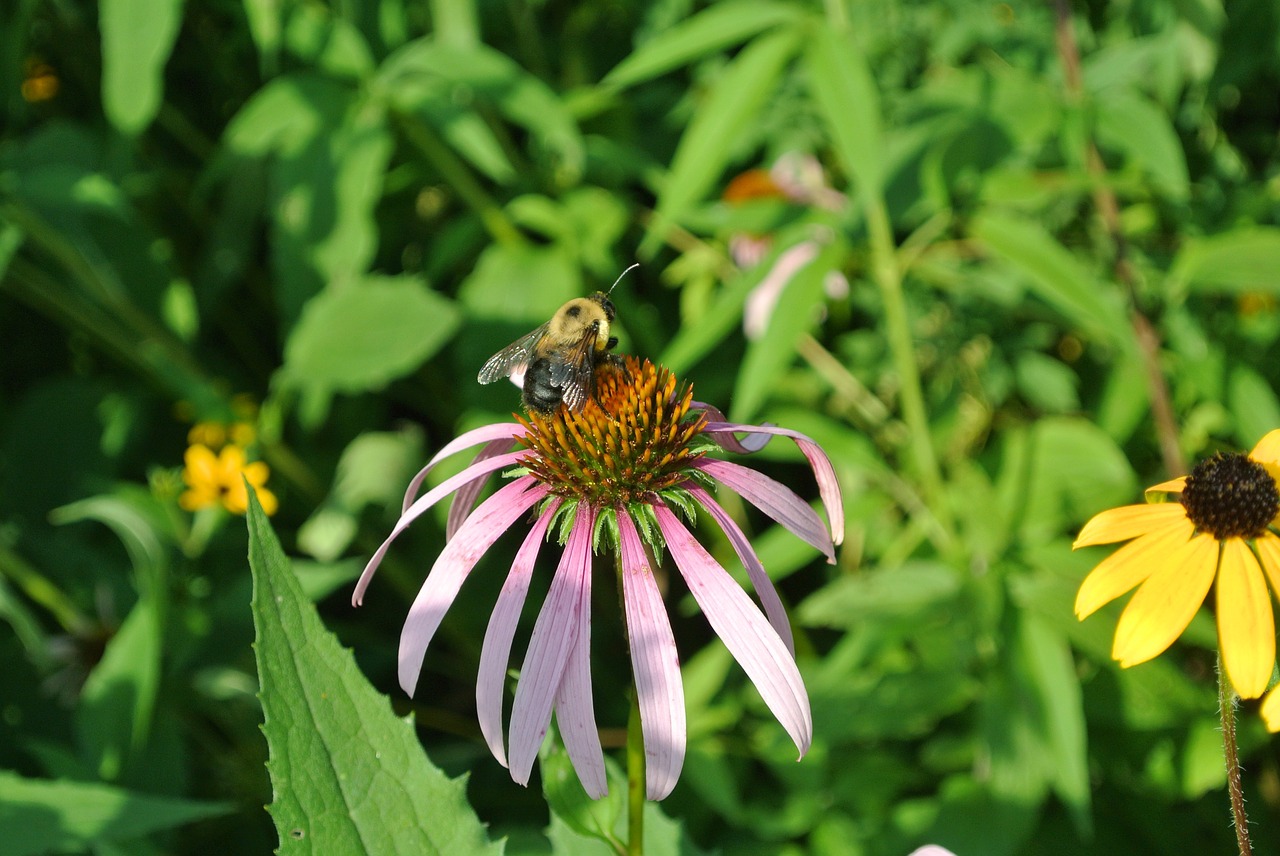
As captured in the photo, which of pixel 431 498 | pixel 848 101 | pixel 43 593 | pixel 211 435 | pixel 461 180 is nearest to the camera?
pixel 431 498

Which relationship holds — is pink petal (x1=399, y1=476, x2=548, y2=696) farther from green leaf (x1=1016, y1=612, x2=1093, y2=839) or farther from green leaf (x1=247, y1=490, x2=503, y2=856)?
green leaf (x1=1016, y1=612, x2=1093, y2=839)

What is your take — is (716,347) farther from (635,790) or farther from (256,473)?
(635,790)

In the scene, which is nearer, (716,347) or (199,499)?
(199,499)

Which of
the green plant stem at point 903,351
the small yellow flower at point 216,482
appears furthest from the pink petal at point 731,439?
the small yellow flower at point 216,482

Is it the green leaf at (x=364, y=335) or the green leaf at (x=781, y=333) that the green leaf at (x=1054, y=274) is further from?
the green leaf at (x=364, y=335)

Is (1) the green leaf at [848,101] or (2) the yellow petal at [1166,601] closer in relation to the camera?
(2) the yellow petal at [1166,601]

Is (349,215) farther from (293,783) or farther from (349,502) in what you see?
(293,783)

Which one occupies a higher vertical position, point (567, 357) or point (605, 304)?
point (605, 304)

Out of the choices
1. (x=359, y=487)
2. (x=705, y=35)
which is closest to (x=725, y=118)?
(x=705, y=35)

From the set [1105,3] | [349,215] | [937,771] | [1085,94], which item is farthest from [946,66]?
[937,771]
